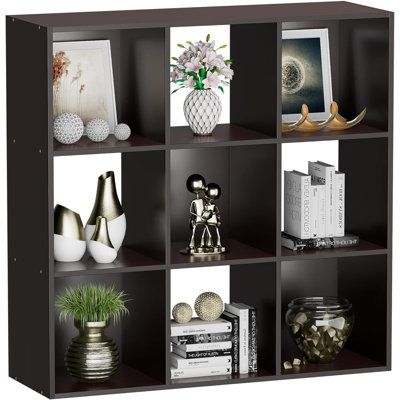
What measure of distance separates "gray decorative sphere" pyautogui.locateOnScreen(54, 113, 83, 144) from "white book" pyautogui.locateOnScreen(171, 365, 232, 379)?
1099 millimetres

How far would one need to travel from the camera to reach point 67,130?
27.5ft

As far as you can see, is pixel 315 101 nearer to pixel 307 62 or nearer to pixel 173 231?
pixel 307 62

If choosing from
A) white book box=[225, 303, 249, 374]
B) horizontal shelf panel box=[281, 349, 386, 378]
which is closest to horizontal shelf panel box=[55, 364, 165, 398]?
white book box=[225, 303, 249, 374]

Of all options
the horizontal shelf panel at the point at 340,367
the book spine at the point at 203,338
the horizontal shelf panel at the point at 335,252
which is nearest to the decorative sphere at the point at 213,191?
the horizontal shelf panel at the point at 335,252

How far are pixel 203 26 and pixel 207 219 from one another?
82cm

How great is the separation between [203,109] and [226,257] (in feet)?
2.07

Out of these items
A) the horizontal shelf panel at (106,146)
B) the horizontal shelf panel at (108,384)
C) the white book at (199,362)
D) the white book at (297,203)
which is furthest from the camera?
the white book at (297,203)

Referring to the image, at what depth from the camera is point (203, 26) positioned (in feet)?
28.7

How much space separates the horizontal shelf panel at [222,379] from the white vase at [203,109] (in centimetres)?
105

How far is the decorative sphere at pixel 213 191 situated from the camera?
8.84m

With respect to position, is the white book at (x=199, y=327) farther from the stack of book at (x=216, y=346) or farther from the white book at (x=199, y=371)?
the white book at (x=199, y=371)

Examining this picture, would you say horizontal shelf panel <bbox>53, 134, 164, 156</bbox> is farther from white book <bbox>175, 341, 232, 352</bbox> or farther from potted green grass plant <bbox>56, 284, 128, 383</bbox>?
white book <bbox>175, 341, 232, 352</bbox>

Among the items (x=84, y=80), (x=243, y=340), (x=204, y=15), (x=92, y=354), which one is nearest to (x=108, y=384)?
(x=92, y=354)

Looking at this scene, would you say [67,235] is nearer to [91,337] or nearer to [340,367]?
[91,337]
